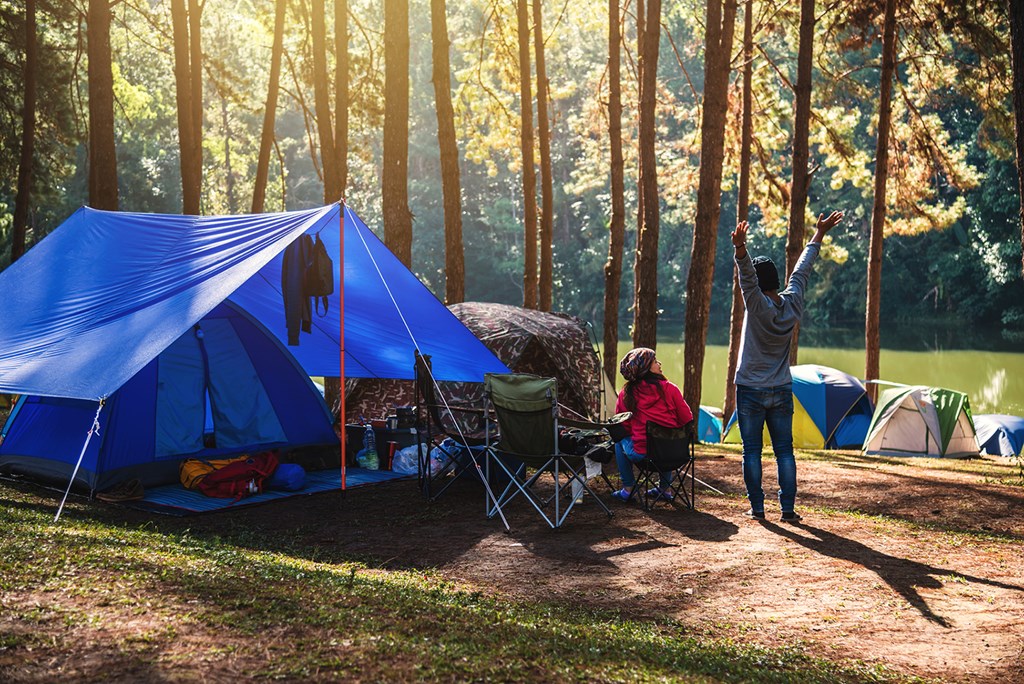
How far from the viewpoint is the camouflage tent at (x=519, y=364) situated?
9.88 metres

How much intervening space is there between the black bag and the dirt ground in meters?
1.50

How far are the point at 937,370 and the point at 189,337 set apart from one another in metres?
25.7

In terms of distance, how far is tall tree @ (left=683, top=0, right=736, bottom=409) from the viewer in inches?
407

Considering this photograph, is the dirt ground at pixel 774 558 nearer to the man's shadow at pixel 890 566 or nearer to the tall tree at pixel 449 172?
the man's shadow at pixel 890 566

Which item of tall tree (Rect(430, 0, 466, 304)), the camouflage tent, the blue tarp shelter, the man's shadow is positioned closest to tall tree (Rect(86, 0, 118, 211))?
the camouflage tent

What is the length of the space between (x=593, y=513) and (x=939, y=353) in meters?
29.5

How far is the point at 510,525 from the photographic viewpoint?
6.33 metres

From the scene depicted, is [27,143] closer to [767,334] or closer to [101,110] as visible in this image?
[101,110]

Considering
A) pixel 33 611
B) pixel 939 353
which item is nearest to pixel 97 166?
pixel 33 611

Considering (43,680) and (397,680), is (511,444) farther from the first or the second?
(43,680)

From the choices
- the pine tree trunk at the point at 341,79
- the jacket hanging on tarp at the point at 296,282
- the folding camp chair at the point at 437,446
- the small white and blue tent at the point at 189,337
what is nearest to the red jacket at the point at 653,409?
the folding camp chair at the point at 437,446

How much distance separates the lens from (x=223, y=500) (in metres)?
7.14

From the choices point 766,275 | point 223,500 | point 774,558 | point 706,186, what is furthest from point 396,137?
point 774,558

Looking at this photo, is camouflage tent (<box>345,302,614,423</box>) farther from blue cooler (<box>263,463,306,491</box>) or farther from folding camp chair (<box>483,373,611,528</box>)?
folding camp chair (<box>483,373,611,528</box>)
